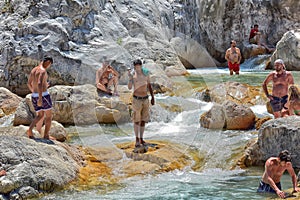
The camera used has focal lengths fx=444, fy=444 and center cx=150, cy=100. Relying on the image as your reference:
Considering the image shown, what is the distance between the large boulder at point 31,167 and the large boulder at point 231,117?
3878 millimetres

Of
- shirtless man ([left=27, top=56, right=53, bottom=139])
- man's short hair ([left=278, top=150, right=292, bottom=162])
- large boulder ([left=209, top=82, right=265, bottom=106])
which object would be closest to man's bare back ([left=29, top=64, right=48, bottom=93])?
shirtless man ([left=27, top=56, right=53, bottom=139])

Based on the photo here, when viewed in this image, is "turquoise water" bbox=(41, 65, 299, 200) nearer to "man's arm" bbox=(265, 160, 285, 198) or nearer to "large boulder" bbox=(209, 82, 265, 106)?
"man's arm" bbox=(265, 160, 285, 198)

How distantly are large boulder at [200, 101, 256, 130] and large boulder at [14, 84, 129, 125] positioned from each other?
7.79ft

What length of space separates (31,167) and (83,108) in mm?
4778

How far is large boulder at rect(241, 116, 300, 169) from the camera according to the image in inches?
291

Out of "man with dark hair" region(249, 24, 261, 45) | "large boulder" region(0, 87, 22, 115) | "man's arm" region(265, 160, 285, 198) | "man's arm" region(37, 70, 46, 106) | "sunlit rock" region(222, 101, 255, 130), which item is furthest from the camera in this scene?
"man with dark hair" region(249, 24, 261, 45)

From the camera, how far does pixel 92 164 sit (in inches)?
294

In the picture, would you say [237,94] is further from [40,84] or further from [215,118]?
[40,84]

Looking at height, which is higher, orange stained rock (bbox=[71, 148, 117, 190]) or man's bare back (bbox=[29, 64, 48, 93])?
man's bare back (bbox=[29, 64, 48, 93])

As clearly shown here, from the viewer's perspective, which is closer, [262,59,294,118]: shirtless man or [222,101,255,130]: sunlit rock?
[262,59,294,118]: shirtless man

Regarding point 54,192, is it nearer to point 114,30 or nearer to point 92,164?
point 92,164

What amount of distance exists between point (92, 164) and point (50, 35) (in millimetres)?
7761

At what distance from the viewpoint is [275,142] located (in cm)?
758

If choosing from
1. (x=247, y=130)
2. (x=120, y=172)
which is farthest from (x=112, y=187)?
(x=247, y=130)
